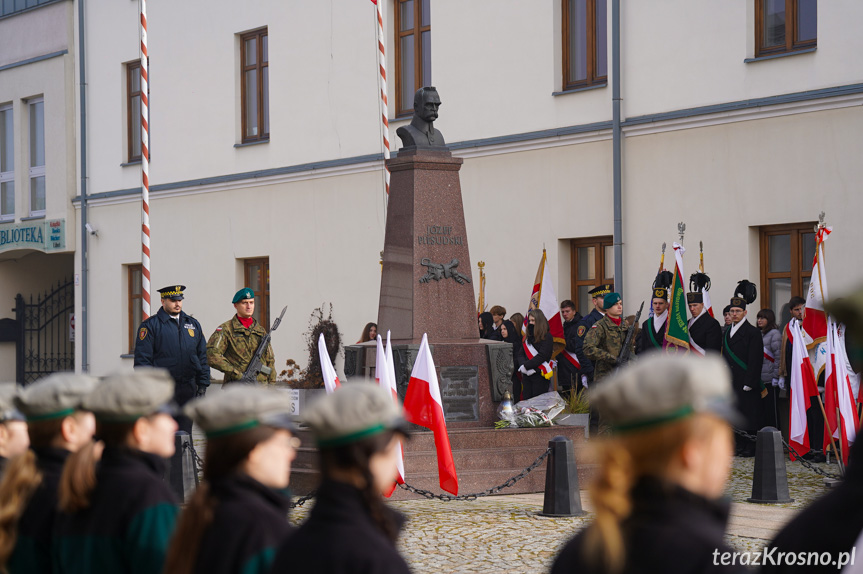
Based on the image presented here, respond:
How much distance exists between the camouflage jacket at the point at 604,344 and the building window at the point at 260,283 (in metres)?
10.1

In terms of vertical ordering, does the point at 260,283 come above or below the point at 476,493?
above

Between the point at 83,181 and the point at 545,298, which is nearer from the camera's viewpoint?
the point at 545,298

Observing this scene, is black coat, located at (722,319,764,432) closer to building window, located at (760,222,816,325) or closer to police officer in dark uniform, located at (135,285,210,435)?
building window, located at (760,222,816,325)

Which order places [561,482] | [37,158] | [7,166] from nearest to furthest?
[561,482], [37,158], [7,166]

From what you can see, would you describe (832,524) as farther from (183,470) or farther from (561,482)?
(183,470)

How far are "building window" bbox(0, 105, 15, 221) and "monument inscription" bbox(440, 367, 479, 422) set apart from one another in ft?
63.6

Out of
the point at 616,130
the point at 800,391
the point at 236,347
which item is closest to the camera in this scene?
the point at 800,391

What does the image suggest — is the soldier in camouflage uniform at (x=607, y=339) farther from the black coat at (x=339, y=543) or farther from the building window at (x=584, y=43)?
the black coat at (x=339, y=543)

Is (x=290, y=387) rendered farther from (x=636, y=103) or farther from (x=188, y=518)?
(x=188, y=518)

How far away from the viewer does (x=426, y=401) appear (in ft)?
35.1

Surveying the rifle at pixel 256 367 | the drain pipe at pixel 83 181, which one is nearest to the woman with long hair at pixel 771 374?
the rifle at pixel 256 367

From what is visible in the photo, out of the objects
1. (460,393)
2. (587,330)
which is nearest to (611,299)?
(587,330)

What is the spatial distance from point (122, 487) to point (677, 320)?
11466 millimetres

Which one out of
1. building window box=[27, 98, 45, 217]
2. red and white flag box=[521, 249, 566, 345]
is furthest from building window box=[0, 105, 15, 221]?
red and white flag box=[521, 249, 566, 345]
